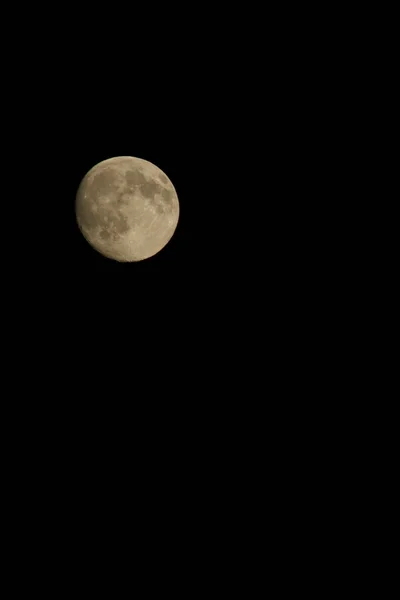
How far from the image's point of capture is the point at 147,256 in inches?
147

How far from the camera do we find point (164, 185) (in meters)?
3.72

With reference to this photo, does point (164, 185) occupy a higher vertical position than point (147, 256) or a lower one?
higher

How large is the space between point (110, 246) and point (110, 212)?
0.90ft

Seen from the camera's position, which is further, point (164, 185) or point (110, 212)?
point (164, 185)

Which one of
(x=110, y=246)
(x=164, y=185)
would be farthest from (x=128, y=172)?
(x=110, y=246)

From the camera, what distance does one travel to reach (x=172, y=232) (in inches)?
151

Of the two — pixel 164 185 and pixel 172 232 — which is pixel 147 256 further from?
pixel 164 185

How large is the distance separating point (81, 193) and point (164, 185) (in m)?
0.67

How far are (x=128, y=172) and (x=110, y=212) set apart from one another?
1.19 feet

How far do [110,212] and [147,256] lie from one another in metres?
0.48

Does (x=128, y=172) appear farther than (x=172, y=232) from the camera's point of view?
No

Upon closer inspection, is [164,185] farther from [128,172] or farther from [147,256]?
[147,256]

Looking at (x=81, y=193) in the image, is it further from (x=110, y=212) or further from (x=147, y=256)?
(x=147, y=256)

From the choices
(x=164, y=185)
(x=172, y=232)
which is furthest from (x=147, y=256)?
(x=164, y=185)
